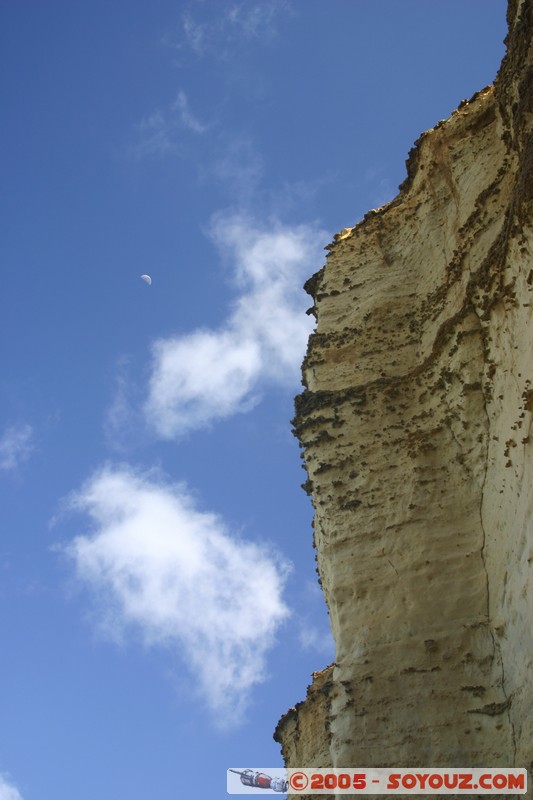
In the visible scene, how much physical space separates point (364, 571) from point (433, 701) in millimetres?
1725

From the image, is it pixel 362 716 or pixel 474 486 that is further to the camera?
pixel 474 486

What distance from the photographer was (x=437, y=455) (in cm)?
1044

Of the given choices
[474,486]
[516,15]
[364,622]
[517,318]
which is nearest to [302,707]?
[364,622]

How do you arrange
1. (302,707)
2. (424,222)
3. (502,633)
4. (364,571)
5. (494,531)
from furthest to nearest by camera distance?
(302,707), (424,222), (364,571), (494,531), (502,633)

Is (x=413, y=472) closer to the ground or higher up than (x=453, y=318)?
closer to the ground

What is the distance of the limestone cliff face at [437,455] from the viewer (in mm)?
8523

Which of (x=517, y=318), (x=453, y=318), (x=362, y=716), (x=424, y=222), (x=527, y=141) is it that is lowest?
(x=362, y=716)

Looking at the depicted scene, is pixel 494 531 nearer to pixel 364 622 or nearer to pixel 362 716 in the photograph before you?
pixel 364 622

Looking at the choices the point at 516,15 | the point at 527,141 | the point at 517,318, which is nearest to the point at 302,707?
the point at 517,318

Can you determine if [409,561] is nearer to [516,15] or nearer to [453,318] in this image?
[453,318]

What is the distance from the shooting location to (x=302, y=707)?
1389cm

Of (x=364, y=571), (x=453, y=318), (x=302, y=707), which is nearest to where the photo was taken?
(x=364, y=571)

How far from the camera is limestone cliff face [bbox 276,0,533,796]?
8523mm

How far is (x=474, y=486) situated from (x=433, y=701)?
2.58m
